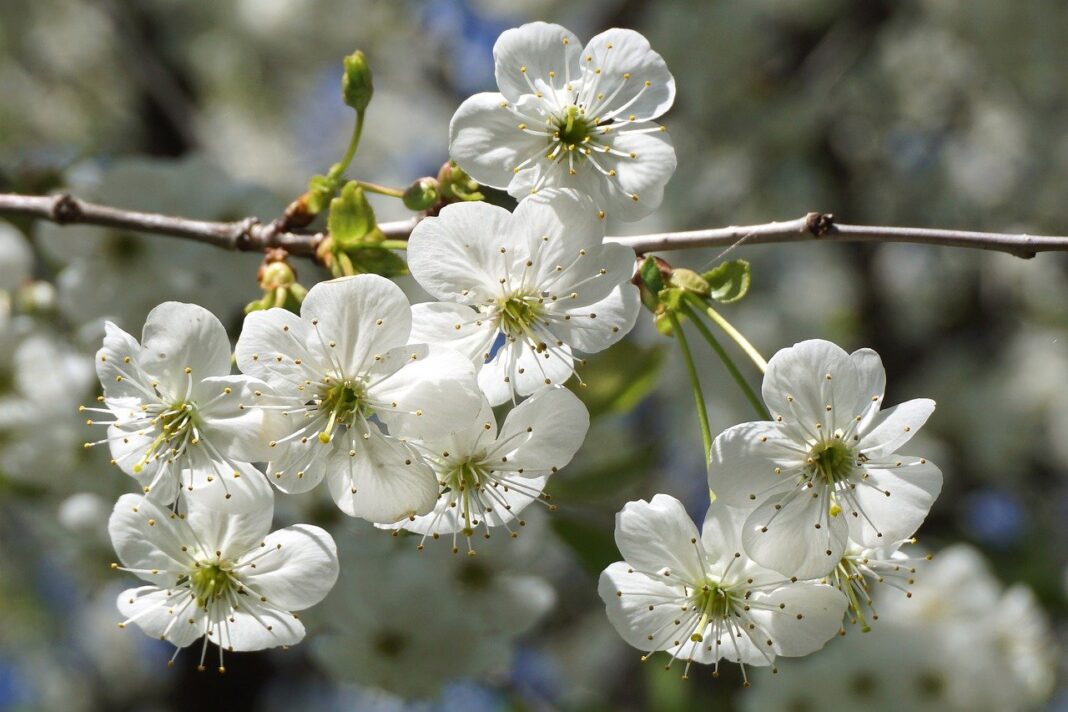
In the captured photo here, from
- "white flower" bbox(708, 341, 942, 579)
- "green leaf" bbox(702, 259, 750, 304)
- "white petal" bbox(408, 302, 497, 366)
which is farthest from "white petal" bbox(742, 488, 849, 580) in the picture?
Answer: "white petal" bbox(408, 302, 497, 366)

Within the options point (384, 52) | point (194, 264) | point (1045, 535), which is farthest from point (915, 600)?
point (384, 52)

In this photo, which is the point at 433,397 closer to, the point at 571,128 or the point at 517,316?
the point at 517,316

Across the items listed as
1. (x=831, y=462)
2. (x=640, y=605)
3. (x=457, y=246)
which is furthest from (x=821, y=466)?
(x=457, y=246)

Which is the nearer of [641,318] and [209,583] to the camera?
[209,583]

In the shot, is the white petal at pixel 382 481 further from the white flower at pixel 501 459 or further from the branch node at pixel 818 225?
the branch node at pixel 818 225

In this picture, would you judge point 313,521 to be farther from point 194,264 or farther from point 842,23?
point 842,23

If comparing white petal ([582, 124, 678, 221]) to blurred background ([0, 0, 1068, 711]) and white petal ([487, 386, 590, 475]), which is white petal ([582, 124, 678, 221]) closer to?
white petal ([487, 386, 590, 475])
